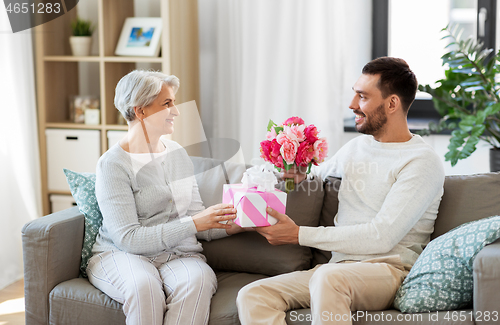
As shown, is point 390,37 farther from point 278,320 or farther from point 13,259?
point 13,259

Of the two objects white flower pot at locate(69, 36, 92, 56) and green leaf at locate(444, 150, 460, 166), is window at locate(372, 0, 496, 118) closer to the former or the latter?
green leaf at locate(444, 150, 460, 166)

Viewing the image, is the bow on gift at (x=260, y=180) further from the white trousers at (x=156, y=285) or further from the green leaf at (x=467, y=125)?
the green leaf at (x=467, y=125)

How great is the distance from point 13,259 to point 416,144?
7.82ft

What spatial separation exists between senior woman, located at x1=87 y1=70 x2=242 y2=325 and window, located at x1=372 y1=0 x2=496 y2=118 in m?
1.85

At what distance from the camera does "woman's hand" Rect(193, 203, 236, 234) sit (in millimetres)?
1775

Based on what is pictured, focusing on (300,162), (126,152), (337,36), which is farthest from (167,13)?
(300,162)

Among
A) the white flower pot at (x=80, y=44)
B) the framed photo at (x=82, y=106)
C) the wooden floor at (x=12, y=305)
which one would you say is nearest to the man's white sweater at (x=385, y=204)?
the wooden floor at (x=12, y=305)

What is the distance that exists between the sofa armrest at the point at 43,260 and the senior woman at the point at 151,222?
0.11 metres

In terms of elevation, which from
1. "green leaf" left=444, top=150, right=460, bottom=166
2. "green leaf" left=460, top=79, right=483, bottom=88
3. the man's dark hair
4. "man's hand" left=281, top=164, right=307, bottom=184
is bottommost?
"green leaf" left=444, top=150, right=460, bottom=166

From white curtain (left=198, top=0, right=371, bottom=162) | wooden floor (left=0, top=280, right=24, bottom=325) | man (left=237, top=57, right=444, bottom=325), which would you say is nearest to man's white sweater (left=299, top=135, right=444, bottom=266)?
man (left=237, top=57, right=444, bottom=325)

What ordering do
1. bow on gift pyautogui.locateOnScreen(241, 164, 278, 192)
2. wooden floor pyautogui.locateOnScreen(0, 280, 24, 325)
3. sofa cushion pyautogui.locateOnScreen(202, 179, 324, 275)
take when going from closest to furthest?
1. bow on gift pyautogui.locateOnScreen(241, 164, 278, 192)
2. sofa cushion pyautogui.locateOnScreen(202, 179, 324, 275)
3. wooden floor pyautogui.locateOnScreen(0, 280, 24, 325)

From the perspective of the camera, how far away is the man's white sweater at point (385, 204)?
1709 mm

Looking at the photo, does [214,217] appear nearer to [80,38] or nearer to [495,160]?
[495,160]

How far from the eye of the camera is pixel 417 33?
11.0 feet
